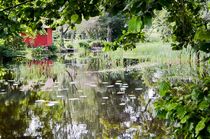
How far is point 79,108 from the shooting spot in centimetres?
869

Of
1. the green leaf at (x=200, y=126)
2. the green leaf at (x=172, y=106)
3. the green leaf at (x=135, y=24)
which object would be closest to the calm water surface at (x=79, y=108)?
the green leaf at (x=172, y=106)

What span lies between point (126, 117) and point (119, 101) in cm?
163

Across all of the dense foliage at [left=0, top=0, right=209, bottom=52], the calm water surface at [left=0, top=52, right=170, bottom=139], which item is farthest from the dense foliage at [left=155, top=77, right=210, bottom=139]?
the calm water surface at [left=0, top=52, right=170, bottom=139]

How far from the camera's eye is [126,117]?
7586mm

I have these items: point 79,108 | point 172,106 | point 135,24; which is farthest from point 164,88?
point 79,108

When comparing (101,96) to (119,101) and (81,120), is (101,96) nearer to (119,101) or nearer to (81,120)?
(119,101)

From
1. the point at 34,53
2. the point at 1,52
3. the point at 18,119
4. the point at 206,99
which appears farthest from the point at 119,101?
the point at 34,53

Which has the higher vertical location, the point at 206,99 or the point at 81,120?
the point at 206,99

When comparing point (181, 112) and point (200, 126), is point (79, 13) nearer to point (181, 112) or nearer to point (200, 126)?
point (181, 112)

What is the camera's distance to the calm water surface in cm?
670

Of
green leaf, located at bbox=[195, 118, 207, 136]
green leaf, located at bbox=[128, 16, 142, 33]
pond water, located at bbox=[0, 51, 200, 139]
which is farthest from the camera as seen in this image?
pond water, located at bbox=[0, 51, 200, 139]

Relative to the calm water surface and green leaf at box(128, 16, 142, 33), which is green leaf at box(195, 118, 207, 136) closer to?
green leaf at box(128, 16, 142, 33)

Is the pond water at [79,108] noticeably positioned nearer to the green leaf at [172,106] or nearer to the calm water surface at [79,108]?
the calm water surface at [79,108]

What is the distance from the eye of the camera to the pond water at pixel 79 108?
6.70 m
